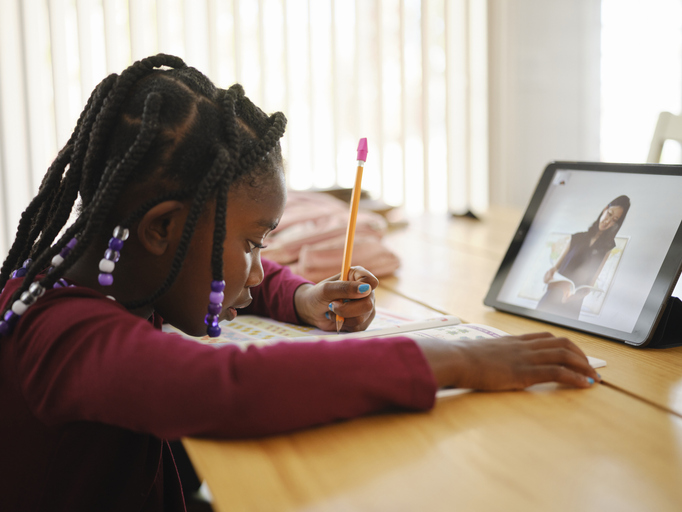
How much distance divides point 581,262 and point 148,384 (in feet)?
2.08

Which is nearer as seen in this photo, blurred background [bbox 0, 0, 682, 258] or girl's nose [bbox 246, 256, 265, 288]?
girl's nose [bbox 246, 256, 265, 288]

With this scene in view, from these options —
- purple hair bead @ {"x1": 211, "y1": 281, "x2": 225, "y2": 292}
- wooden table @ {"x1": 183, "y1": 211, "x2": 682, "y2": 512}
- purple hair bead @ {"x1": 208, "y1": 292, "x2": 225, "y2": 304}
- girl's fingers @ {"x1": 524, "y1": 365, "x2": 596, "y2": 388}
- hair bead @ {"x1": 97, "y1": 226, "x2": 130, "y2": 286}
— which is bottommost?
wooden table @ {"x1": 183, "y1": 211, "x2": 682, "y2": 512}

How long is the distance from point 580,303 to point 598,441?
369 millimetres

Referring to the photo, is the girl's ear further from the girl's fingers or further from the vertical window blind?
the vertical window blind

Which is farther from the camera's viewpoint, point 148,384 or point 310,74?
point 310,74

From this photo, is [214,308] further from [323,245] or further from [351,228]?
[323,245]

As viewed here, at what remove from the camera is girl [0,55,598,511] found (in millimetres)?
545

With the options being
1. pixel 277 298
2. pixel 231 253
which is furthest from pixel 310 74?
pixel 231 253

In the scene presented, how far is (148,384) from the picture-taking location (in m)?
0.53

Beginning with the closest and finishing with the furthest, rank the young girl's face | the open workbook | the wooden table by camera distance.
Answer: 1. the wooden table
2. the young girl's face
3. the open workbook

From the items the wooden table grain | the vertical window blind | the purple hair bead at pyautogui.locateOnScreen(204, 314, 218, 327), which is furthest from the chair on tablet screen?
the purple hair bead at pyautogui.locateOnScreen(204, 314, 218, 327)

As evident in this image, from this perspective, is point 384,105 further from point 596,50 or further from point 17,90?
point 17,90

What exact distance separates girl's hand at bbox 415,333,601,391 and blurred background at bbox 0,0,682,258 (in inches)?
75.9

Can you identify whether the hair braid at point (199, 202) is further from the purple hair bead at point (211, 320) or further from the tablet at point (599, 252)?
the tablet at point (599, 252)
